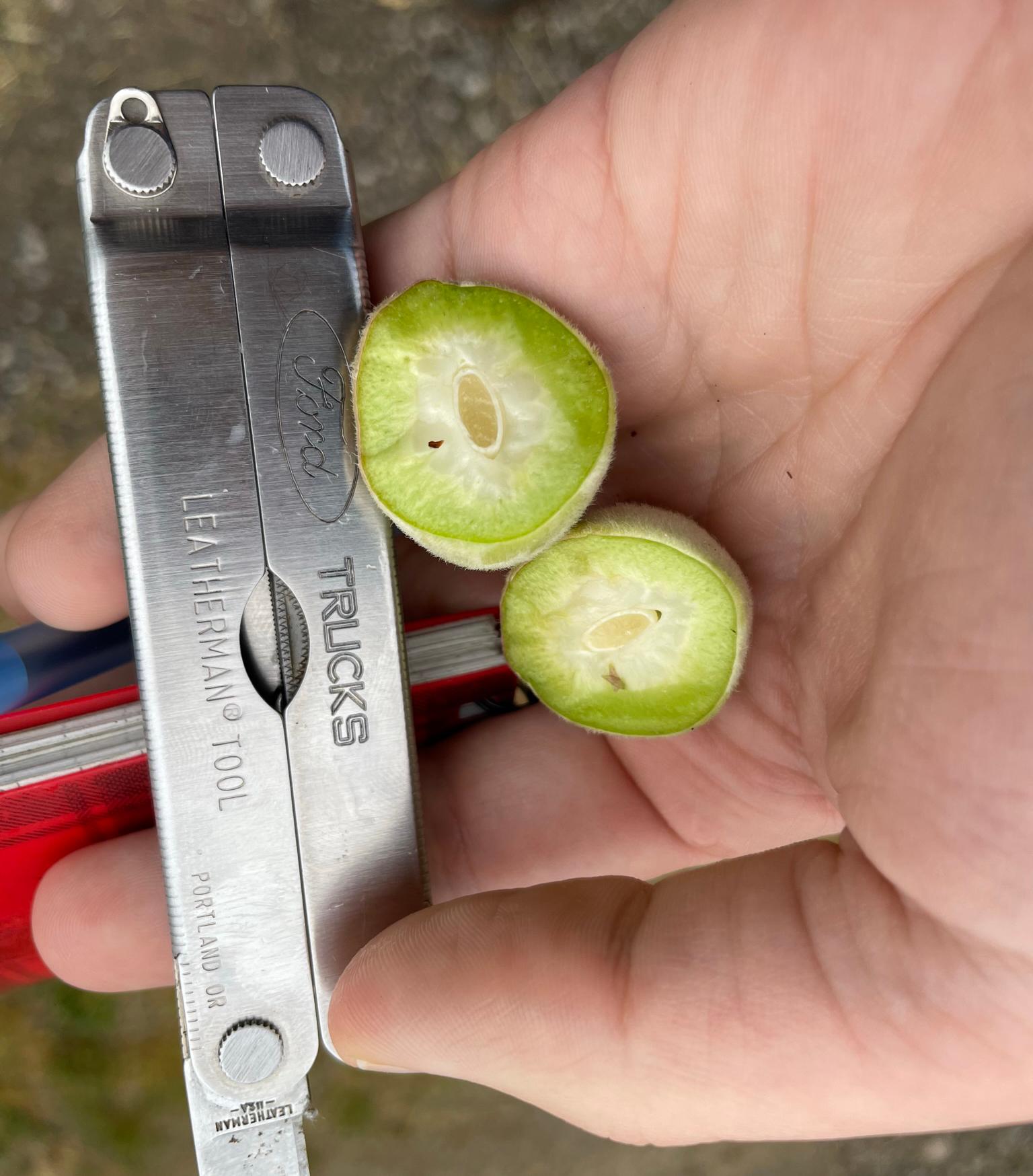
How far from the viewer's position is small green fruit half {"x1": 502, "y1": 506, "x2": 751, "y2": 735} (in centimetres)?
126

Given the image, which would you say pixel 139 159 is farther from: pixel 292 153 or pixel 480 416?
pixel 480 416

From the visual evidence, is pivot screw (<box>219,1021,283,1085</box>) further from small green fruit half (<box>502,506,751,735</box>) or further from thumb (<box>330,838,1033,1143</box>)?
small green fruit half (<box>502,506,751,735</box>)

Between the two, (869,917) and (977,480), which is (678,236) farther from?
(869,917)

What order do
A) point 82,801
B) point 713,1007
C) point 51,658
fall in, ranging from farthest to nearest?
point 51,658
point 82,801
point 713,1007

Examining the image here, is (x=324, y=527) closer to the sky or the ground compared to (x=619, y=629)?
closer to the sky


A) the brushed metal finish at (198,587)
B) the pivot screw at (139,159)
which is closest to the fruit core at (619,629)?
the brushed metal finish at (198,587)

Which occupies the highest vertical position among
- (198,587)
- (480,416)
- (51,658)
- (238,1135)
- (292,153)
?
(292,153)

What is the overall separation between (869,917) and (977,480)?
16.3 inches

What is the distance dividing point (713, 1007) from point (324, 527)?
667 millimetres

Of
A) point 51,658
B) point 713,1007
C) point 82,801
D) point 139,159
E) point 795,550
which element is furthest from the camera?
point 51,658

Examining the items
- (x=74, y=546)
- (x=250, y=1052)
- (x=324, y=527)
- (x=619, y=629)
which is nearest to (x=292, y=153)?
(x=324, y=527)

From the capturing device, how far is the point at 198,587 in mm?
1184

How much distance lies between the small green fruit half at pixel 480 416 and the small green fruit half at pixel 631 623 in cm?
8

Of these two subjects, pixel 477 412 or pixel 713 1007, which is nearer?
pixel 713 1007
